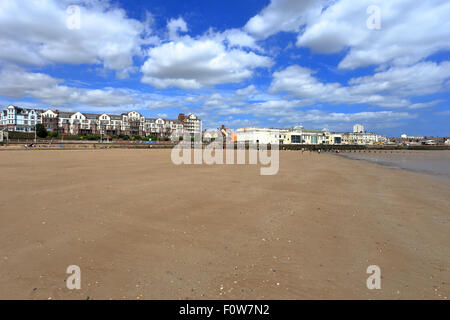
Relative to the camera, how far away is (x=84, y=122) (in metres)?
108

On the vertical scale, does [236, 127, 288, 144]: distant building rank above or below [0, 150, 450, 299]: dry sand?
above

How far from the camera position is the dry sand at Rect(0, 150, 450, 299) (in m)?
3.88

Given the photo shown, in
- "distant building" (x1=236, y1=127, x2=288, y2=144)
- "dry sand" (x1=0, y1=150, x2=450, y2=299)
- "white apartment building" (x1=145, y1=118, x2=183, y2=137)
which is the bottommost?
"dry sand" (x1=0, y1=150, x2=450, y2=299)

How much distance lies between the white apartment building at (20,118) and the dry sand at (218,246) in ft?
393

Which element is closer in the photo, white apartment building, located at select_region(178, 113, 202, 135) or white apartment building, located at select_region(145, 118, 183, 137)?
white apartment building, located at select_region(145, 118, 183, 137)

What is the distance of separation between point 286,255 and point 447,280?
9.83ft

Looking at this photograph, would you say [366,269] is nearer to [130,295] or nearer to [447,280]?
[447,280]

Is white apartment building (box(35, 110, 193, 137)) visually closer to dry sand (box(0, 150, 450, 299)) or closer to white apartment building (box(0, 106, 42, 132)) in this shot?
white apartment building (box(0, 106, 42, 132))

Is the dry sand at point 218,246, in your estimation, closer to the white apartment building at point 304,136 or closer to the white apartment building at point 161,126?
the white apartment building at point 304,136

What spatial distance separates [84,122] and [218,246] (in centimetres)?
12553

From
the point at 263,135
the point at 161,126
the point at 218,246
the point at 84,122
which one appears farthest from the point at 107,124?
the point at 218,246

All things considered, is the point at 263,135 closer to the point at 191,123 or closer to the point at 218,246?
the point at 191,123

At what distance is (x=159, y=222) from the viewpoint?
22.6ft

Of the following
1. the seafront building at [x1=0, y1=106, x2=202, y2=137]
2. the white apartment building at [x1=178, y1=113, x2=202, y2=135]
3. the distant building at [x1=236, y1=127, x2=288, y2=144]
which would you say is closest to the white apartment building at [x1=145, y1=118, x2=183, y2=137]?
the seafront building at [x1=0, y1=106, x2=202, y2=137]
